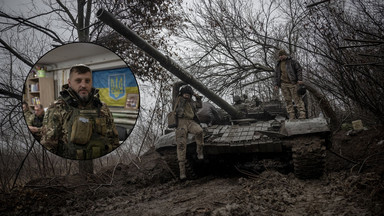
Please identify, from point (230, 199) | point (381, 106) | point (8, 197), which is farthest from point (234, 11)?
point (8, 197)

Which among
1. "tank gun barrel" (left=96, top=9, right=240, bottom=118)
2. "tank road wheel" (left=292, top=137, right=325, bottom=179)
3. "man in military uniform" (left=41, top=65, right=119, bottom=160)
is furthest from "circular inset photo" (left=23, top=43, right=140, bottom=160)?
"tank road wheel" (left=292, top=137, right=325, bottom=179)

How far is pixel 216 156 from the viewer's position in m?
5.86

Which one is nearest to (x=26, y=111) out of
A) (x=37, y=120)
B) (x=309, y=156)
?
(x=37, y=120)

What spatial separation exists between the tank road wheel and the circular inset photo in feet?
10.7

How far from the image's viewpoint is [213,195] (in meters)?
4.44

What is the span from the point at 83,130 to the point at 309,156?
3706 mm

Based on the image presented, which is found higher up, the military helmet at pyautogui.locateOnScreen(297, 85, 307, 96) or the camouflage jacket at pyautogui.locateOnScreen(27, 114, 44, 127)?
the military helmet at pyautogui.locateOnScreen(297, 85, 307, 96)

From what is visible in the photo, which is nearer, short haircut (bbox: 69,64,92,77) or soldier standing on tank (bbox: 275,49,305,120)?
short haircut (bbox: 69,64,92,77)

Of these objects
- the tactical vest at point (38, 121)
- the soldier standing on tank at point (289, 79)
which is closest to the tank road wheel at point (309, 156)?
the soldier standing on tank at point (289, 79)

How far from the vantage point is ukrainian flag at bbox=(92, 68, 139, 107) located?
244 cm

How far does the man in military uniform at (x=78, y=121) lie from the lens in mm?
2287

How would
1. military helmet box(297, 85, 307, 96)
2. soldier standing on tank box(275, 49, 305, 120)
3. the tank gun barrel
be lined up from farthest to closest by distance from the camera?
soldier standing on tank box(275, 49, 305, 120) → military helmet box(297, 85, 307, 96) → the tank gun barrel

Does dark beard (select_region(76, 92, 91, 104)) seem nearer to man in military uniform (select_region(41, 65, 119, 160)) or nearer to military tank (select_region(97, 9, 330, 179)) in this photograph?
man in military uniform (select_region(41, 65, 119, 160))

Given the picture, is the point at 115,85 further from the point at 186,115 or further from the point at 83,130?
the point at 186,115
